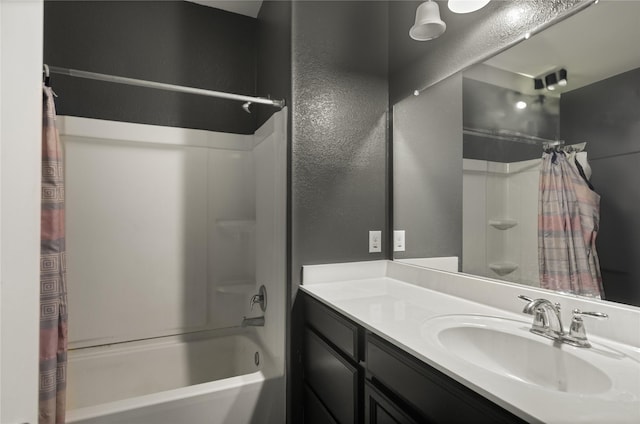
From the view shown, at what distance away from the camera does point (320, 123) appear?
1.61m

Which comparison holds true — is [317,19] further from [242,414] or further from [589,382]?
[242,414]

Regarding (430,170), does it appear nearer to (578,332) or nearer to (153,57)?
(578,332)

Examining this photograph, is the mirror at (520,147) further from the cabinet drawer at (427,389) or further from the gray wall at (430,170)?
the cabinet drawer at (427,389)

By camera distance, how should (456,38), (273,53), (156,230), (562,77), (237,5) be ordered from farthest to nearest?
(237,5)
(156,230)
(273,53)
(456,38)
(562,77)

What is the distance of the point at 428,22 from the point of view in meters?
1.24

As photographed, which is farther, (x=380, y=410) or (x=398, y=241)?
(x=398, y=241)

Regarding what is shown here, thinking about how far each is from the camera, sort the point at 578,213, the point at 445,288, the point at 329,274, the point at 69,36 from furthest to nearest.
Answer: the point at 69,36 → the point at 329,274 → the point at 445,288 → the point at 578,213

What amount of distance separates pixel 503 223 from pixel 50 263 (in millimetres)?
1648

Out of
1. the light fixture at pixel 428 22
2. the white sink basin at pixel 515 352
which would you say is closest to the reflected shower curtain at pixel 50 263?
the white sink basin at pixel 515 352

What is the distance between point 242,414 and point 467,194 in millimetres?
1413

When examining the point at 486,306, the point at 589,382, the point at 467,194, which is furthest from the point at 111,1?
the point at 589,382

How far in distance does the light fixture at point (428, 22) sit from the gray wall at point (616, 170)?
58 centimetres

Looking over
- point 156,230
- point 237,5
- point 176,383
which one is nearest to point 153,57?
point 237,5

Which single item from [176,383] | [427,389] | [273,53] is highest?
[273,53]
